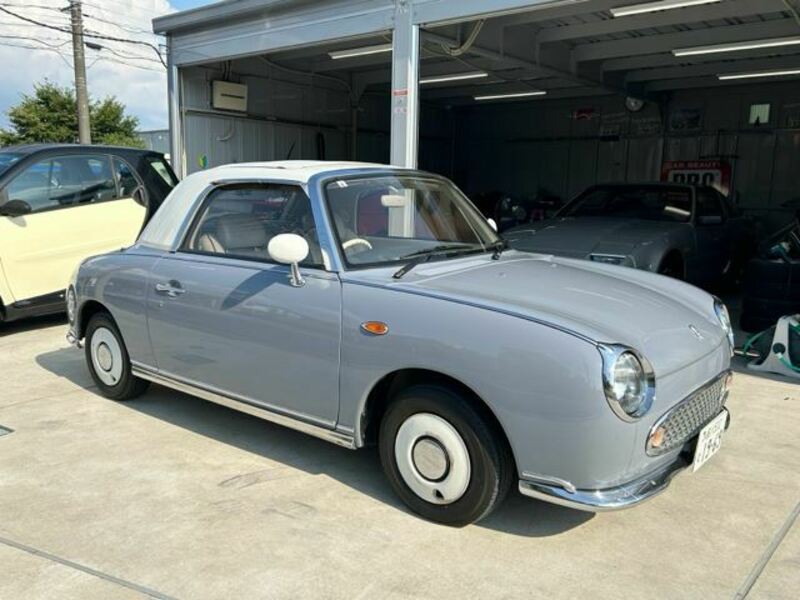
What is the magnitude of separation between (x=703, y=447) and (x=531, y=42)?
28.3ft

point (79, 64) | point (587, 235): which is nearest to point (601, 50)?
point (587, 235)

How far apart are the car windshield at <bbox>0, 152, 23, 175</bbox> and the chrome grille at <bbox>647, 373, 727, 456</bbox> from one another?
613cm

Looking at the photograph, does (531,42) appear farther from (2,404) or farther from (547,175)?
(2,404)

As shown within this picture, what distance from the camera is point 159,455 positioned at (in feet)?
12.3

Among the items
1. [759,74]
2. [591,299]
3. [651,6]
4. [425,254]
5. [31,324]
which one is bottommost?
[31,324]

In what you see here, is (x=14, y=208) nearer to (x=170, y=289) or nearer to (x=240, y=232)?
(x=170, y=289)

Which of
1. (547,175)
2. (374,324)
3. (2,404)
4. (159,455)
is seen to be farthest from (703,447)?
(547,175)

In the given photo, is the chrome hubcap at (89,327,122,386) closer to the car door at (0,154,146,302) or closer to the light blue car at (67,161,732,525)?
the light blue car at (67,161,732,525)

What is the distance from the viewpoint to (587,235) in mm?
6922

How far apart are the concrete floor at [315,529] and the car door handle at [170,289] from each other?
0.86 metres

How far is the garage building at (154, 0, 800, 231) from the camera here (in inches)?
311

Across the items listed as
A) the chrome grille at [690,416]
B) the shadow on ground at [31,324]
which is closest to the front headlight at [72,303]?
the shadow on ground at [31,324]

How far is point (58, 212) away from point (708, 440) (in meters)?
6.08

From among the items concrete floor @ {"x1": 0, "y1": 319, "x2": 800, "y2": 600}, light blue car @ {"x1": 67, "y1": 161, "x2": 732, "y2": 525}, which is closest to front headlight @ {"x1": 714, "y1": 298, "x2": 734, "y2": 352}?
light blue car @ {"x1": 67, "y1": 161, "x2": 732, "y2": 525}
